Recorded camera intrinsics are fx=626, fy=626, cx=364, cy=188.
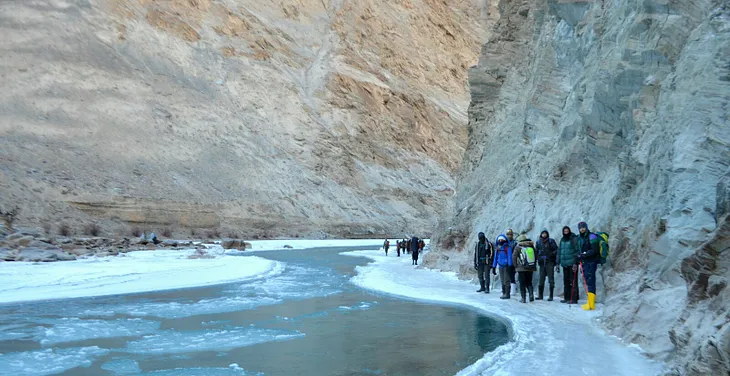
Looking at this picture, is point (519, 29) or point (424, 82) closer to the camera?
point (519, 29)

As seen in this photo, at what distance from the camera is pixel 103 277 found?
54.6 ft

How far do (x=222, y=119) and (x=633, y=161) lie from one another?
167 ft

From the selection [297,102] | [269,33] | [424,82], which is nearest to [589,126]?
[297,102]

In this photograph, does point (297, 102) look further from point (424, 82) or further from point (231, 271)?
point (231, 271)

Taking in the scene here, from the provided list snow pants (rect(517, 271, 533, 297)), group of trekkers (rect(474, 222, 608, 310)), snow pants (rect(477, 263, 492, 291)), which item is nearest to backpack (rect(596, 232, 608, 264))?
group of trekkers (rect(474, 222, 608, 310))

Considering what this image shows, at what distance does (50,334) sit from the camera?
351 inches

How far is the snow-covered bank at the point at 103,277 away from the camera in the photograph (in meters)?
14.0

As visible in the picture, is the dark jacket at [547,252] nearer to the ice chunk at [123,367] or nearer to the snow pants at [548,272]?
the snow pants at [548,272]

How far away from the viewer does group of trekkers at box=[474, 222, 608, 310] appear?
9.84 metres

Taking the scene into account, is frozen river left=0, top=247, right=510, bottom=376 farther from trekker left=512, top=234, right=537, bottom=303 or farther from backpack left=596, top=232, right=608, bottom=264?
backpack left=596, top=232, right=608, bottom=264

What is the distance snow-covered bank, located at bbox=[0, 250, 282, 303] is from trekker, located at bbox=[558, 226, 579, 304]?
9.55 metres

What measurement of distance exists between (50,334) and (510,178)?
12446 millimetres

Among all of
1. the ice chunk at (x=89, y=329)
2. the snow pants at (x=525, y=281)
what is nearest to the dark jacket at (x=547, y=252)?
the snow pants at (x=525, y=281)

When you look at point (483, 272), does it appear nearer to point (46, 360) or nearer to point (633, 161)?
point (633, 161)
